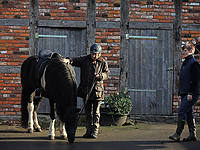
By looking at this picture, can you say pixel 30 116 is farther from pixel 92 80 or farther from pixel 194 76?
pixel 194 76

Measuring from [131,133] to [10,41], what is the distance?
13.3ft

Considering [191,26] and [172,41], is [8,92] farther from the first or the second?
[191,26]

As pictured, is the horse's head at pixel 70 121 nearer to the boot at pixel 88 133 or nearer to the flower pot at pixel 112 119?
the boot at pixel 88 133

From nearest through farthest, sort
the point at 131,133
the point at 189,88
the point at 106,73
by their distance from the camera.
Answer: the point at 189,88
the point at 106,73
the point at 131,133

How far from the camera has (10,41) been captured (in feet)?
21.5

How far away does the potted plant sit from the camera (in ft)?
19.6

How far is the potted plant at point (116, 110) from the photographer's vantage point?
235 inches

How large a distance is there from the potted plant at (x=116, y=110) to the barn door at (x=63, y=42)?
5.22 ft

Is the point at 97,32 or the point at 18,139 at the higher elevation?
the point at 97,32

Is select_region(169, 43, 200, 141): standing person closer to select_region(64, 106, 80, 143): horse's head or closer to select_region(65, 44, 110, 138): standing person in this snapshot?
select_region(65, 44, 110, 138): standing person

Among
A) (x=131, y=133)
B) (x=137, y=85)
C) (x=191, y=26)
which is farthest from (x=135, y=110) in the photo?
(x=191, y=26)

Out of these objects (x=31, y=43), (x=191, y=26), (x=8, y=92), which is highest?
(x=191, y=26)

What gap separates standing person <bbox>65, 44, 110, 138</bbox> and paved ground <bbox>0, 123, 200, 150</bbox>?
0.94ft

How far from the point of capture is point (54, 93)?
420 centimetres
